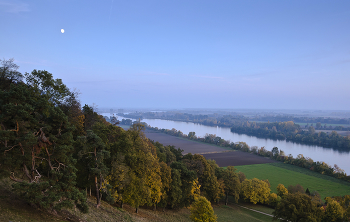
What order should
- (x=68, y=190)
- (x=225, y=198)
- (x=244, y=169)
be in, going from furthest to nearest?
(x=244, y=169), (x=225, y=198), (x=68, y=190)

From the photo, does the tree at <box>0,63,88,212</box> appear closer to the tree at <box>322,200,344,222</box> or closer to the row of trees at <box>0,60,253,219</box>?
the row of trees at <box>0,60,253,219</box>

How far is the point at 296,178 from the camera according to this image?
4841 cm

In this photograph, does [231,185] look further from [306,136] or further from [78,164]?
[306,136]

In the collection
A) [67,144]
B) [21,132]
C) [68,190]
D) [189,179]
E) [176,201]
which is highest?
[21,132]

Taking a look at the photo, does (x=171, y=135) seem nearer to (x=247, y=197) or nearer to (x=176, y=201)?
(x=247, y=197)

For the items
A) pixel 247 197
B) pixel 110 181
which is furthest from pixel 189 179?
pixel 247 197

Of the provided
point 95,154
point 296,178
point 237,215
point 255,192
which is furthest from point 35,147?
point 296,178

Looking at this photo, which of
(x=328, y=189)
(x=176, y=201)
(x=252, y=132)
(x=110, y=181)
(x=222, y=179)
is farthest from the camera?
(x=252, y=132)

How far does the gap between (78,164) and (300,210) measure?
21.1 metres

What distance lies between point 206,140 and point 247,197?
198 feet

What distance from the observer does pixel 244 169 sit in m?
54.9

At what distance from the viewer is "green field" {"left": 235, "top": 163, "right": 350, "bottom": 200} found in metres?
41.5

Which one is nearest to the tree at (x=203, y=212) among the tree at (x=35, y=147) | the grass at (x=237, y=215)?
the grass at (x=237, y=215)

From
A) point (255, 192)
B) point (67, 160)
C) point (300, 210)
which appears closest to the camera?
point (67, 160)
